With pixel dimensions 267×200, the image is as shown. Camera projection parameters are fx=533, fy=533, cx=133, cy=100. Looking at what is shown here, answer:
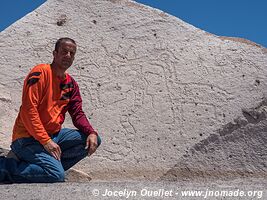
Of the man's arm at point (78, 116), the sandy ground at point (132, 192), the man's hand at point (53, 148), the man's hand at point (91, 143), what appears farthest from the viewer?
the man's arm at point (78, 116)

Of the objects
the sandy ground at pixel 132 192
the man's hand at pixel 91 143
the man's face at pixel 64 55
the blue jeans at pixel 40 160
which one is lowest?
the sandy ground at pixel 132 192

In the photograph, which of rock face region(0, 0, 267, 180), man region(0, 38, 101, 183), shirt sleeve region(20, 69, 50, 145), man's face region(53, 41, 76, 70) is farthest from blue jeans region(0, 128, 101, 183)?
rock face region(0, 0, 267, 180)

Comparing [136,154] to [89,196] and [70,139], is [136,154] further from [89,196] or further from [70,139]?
[89,196]

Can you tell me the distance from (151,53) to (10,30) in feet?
4.95

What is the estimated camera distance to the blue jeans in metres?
3.53

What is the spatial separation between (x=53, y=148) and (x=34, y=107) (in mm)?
304

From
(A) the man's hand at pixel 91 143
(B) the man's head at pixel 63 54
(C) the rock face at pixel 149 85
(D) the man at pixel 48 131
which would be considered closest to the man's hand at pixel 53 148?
(D) the man at pixel 48 131

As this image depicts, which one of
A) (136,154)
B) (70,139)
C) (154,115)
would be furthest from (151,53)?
(70,139)

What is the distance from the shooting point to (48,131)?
3.72m

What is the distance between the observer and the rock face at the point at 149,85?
4.77m

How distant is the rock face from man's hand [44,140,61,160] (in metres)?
1.27

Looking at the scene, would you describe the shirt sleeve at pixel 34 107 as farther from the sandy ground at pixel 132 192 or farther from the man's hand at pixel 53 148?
the sandy ground at pixel 132 192

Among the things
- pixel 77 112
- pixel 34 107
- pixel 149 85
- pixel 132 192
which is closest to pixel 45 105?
pixel 34 107

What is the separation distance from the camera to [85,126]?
3.86 metres
